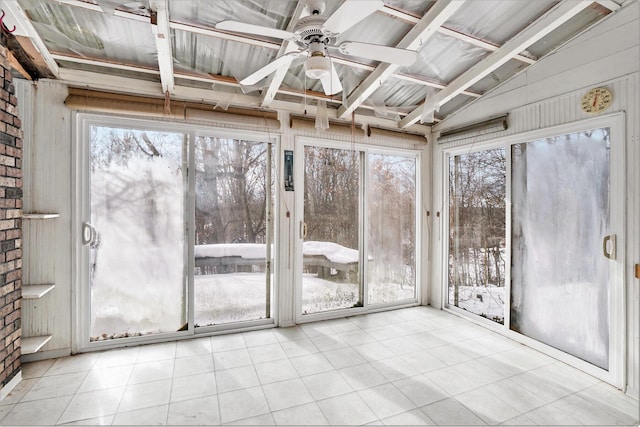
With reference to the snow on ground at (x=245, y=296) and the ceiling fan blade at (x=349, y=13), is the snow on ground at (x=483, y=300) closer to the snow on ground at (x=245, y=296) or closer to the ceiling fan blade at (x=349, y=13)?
the snow on ground at (x=245, y=296)

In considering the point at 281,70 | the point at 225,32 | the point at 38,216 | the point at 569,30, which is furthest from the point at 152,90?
the point at 569,30

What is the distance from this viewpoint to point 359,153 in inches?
160

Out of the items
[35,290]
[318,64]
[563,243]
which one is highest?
[318,64]

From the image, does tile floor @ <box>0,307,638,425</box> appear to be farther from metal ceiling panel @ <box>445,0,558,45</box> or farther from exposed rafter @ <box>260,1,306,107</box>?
metal ceiling panel @ <box>445,0,558,45</box>

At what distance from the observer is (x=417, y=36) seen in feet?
7.79

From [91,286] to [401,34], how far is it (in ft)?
11.7

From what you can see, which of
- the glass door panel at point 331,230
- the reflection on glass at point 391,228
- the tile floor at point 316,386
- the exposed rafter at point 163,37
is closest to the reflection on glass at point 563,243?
the tile floor at point 316,386

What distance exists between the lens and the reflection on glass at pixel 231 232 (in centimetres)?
332

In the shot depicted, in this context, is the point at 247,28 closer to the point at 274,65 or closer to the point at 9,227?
the point at 274,65

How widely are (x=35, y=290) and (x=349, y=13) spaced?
126 inches

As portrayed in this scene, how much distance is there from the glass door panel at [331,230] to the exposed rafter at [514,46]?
1.24 metres

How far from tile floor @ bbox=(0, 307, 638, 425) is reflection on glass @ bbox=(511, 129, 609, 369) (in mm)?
314

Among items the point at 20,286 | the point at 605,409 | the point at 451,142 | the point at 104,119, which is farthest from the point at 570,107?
the point at 20,286

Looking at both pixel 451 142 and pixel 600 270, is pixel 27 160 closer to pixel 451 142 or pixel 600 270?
pixel 451 142
